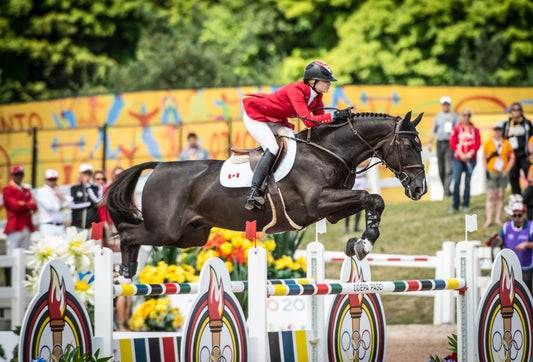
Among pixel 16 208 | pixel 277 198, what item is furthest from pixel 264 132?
pixel 16 208

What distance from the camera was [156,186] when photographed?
7.16m

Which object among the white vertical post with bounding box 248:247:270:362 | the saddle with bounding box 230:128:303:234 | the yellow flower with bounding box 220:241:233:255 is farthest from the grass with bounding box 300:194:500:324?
the white vertical post with bounding box 248:247:270:362

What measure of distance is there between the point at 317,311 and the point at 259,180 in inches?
44.0

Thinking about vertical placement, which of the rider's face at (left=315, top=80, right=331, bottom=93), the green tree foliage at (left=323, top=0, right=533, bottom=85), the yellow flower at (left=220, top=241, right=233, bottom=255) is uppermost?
the green tree foliage at (left=323, top=0, right=533, bottom=85)

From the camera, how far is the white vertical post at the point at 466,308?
587 centimetres

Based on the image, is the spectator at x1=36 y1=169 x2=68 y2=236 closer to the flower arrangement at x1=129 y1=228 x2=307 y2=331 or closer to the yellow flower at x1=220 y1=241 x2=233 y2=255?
the flower arrangement at x1=129 y1=228 x2=307 y2=331

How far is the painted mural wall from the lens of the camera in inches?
669

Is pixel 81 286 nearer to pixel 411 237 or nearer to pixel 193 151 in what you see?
pixel 193 151

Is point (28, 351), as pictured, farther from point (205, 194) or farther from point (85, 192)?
point (85, 192)

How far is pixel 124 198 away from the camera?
24.1ft

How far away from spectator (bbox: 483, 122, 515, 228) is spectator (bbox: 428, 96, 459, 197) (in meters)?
1.14

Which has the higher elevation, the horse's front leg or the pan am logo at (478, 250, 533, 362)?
the horse's front leg

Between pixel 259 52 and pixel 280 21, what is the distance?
128 centimetres

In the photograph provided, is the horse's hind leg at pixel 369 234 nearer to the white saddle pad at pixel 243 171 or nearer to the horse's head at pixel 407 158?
the horse's head at pixel 407 158
